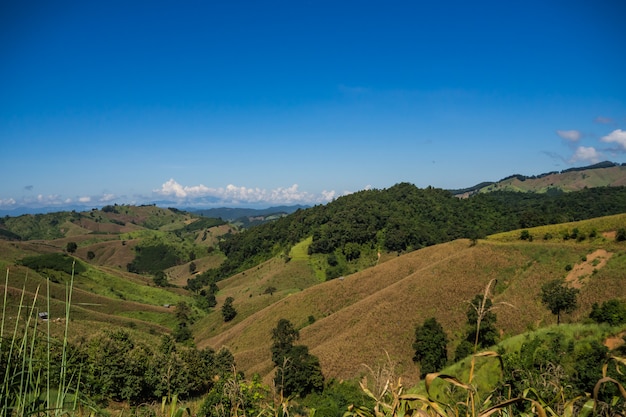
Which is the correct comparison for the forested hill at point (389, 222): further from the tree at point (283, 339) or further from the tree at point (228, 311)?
the tree at point (283, 339)

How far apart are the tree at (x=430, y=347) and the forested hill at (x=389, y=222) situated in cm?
7259

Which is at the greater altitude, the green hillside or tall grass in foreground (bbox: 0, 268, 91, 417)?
tall grass in foreground (bbox: 0, 268, 91, 417)

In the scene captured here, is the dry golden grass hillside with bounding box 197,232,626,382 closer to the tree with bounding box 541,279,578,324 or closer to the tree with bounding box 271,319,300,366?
the tree with bounding box 541,279,578,324

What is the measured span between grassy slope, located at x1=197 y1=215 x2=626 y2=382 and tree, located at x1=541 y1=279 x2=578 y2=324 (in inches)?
49.3

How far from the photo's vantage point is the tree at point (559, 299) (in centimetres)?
4362

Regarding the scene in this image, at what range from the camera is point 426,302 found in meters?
58.8

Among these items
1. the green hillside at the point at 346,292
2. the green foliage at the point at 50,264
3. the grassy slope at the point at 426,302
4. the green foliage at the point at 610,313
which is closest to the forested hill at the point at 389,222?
the green hillside at the point at 346,292

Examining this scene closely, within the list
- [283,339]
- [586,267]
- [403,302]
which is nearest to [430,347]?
[403,302]

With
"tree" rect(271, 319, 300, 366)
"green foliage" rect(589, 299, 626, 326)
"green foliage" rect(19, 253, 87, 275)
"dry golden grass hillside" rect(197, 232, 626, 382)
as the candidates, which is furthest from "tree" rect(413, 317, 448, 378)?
"green foliage" rect(19, 253, 87, 275)

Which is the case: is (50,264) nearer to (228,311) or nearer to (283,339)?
(228,311)

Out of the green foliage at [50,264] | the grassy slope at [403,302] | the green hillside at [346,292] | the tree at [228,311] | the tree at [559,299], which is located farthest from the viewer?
the green foliage at [50,264]

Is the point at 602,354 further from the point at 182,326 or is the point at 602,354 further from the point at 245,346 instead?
the point at 182,326

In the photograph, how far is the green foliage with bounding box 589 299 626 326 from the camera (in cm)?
3659

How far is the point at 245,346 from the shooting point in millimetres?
70812
